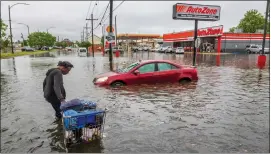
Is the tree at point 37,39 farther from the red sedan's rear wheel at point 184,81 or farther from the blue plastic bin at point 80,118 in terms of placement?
the blue plastic bin at point 80,118

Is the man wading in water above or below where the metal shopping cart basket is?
above

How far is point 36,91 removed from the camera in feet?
35.0

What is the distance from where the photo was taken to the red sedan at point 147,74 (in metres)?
10.8

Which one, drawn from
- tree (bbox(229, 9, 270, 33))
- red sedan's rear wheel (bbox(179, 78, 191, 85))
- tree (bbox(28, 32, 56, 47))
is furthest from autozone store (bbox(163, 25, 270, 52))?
tree (bbox(28, 32, 56, 47))

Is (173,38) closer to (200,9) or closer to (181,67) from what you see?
(200,9)

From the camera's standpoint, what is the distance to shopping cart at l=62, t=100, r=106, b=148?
4.37m

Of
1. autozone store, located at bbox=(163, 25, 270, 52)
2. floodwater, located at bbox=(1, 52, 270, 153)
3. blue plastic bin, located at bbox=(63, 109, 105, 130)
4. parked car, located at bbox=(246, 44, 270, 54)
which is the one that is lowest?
floodwater, located at bbox=(1, 52, 270, 153)

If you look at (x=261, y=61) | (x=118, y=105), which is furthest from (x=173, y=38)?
(x=118, y=105)

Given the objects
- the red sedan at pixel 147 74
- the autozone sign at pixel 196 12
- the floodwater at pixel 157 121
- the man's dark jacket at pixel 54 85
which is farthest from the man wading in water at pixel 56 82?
the autozone sign at pixel 196 12

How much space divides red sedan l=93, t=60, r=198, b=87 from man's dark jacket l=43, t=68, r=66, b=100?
5.15 m

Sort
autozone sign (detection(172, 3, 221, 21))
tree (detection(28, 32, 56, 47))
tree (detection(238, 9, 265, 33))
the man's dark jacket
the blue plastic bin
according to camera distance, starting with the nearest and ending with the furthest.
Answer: the blue plastic bin < the man's dark jacket < autozone sign (detection(172, 3, 221, 21)) < tree (detection(238, 9, 265, 33)) < tree (detection(28, 32, 56, 47))

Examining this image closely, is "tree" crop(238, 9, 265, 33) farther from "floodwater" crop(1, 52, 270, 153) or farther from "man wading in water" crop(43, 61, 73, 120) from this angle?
"man wading in water" crop(43, 61, 73, 120)

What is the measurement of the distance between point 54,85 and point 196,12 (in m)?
24.0

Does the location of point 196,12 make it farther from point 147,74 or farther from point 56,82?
point 56,82
